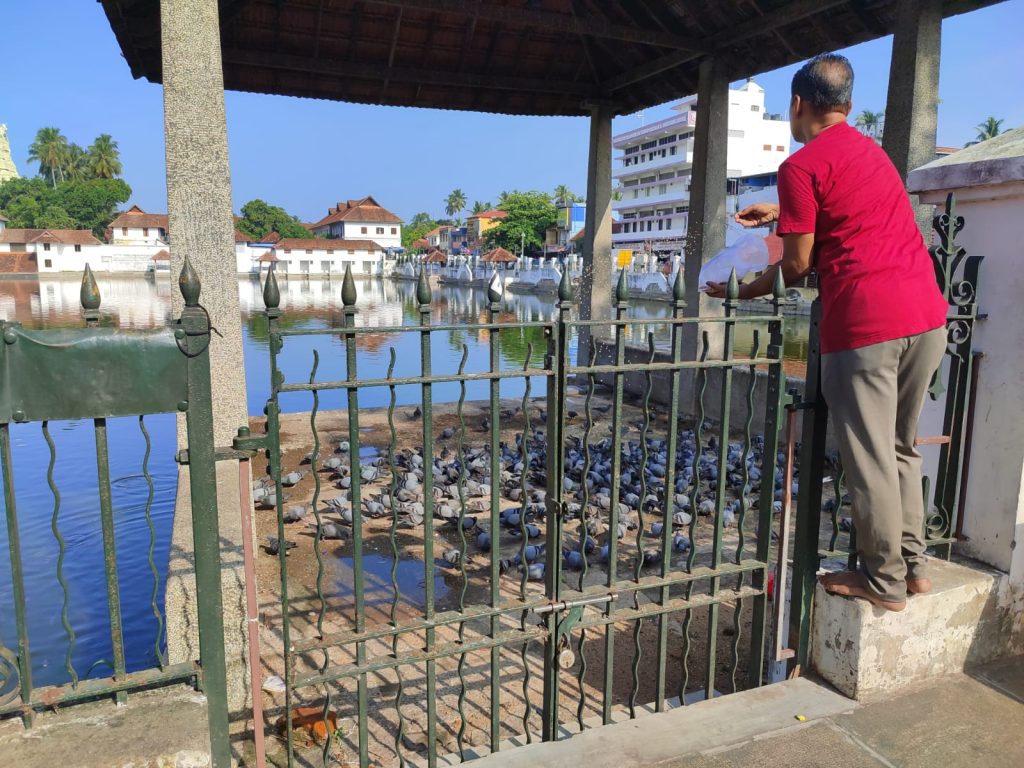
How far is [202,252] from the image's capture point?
4.60 meters

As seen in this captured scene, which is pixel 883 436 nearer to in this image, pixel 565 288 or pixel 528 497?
pixel 565 288

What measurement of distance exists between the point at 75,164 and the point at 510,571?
93.8 m

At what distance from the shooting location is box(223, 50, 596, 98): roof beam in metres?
9.42

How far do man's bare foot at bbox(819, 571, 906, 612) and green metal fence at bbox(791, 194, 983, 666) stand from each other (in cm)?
9

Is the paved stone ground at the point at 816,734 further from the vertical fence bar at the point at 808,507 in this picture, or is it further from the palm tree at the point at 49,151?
the palm tree at the point at 49,151

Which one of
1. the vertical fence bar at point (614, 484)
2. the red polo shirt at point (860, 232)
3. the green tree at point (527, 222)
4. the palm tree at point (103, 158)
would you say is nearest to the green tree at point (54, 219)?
the palm tree at point (103, 158)

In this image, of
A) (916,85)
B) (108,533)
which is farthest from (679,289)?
(916,85)

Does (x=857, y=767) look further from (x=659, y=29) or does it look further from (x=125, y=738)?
(x=659, y=29)

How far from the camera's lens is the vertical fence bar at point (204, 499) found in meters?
2.05

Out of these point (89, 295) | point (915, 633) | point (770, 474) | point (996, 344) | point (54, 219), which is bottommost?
point (915, 633)

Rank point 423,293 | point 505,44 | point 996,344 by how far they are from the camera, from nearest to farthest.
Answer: point 423,293, point 996,344, point 505,44

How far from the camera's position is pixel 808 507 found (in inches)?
116

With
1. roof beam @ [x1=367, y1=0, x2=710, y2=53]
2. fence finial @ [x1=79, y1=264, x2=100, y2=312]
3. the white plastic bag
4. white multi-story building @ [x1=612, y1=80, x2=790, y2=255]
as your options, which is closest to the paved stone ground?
the white plastic bag

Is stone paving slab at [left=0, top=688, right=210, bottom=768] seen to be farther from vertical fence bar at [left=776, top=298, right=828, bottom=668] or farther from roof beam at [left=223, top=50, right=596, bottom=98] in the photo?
roof beam at [left=223, top=50, right=596, bottom=98]
